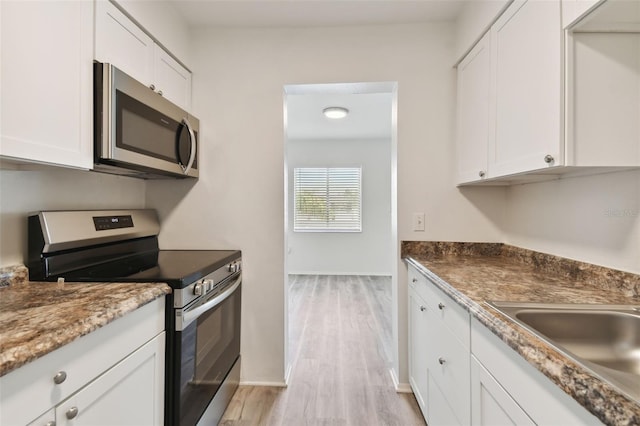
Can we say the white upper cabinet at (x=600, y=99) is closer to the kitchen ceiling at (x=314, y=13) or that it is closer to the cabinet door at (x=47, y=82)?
the kitchen ceiling at (x=314, y=13)

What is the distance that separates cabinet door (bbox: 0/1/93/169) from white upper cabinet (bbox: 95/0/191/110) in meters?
0.06

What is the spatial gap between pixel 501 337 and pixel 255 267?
59.3 inches

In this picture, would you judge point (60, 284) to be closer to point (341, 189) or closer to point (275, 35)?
point (275, 35)

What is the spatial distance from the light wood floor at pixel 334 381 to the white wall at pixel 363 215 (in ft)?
5.63

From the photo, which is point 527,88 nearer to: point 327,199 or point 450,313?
point 450,313

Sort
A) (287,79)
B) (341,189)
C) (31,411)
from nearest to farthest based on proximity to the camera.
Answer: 1. (31,411)
2. (287,79)
3. (341,189)

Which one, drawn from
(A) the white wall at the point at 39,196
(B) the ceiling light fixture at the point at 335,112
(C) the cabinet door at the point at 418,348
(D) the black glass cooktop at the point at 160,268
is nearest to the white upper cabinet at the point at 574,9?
(C) the cabinet door at the point at 418,348

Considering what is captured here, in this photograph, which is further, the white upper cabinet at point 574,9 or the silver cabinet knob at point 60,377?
the white upper cabinet at point 574,9

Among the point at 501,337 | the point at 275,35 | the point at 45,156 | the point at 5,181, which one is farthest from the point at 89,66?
the point at 501,337

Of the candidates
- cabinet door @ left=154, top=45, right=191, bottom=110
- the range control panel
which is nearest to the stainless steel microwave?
cabinet door @ left=154, top=45, right=191, bottom=110

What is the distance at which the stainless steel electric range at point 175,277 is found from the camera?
1.18 meters

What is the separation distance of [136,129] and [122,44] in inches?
15.6

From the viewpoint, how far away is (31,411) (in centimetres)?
65

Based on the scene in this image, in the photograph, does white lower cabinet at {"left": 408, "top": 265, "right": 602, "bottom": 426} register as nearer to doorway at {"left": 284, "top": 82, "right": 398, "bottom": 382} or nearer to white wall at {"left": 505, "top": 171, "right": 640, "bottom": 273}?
white wall at {"left": 505, "top": 171, "right": 640, "bottom": 273}
